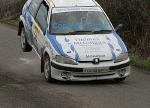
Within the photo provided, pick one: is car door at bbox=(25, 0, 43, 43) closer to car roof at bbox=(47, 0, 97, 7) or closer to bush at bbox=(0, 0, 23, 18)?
car roof at bbox=(47, 0, 97, 7)

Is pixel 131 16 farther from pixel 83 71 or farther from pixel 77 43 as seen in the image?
pixel 83 71

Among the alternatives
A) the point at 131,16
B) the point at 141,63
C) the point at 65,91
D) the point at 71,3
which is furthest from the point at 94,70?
the point at 131,16

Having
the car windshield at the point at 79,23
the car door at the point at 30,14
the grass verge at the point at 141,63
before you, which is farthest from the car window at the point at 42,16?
the grass verge at the point at 141,63

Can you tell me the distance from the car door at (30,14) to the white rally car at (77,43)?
200 millimetres

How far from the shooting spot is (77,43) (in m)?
12.8

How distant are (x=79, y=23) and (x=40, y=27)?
1062 mm

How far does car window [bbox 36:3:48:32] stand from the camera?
14.1 metres

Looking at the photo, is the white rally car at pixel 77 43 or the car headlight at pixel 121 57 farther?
the car headlight at pixel 121 57

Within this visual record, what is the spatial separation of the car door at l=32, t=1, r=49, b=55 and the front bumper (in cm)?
115

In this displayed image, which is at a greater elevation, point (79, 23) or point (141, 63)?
point (79, 23)

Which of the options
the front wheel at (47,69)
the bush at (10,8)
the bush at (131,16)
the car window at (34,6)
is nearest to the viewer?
the front wheel at (47,69)

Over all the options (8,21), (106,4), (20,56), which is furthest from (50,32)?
(8,21)

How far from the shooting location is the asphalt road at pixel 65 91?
10.6m

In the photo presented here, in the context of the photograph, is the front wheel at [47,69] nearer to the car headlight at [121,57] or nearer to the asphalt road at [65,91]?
the asphalt road at [65,91]
